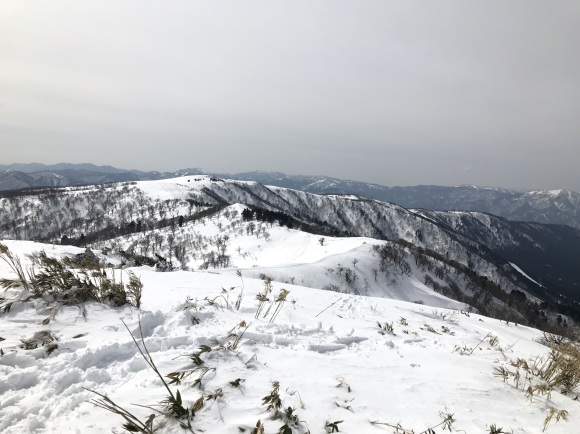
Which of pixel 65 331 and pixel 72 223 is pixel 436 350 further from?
pixel 72 223

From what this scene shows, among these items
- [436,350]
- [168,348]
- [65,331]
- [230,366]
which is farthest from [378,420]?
[65,331]

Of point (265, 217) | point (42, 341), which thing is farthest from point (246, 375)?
point (265, 217)

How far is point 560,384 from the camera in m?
4.56

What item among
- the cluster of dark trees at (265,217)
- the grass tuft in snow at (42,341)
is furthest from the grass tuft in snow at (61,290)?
the cluster of dark trees at (265,217)

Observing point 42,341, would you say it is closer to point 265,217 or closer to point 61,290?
point 61,290

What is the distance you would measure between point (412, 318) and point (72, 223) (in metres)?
230

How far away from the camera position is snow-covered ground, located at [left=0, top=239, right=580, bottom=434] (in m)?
2.84

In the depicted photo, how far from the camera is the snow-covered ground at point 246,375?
9.31ft

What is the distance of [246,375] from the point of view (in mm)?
3641

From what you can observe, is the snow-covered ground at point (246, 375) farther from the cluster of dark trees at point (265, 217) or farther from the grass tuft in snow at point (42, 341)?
the cluster of dark trees at point (265, 217)

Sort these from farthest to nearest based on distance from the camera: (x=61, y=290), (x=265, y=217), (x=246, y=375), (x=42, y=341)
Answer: (x=265, y=217)
(x=61, y=290)
(x=42, y=341)
(x=246, y=375)

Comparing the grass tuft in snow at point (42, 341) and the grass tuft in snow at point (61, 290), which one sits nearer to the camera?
the grass tuft in snow at point (42, 341)

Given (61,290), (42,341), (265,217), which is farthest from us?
(265,217)

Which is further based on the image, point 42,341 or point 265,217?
point 265,217
